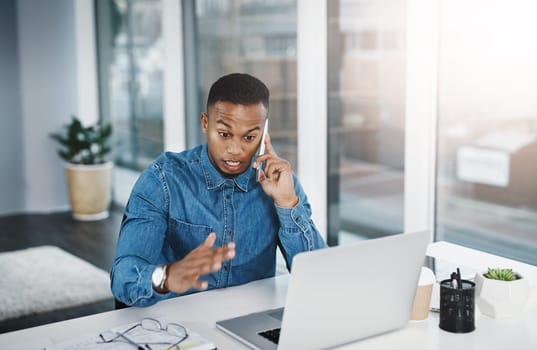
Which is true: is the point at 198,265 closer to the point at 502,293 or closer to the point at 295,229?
the point at 295,229

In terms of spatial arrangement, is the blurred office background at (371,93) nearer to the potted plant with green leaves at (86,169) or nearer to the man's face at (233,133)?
the potted plant with green leaves at (86,169)

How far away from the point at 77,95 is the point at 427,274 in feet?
16.5

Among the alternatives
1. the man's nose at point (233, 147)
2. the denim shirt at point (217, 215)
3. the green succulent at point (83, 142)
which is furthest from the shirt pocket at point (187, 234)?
the green succulent at point (83, 142)

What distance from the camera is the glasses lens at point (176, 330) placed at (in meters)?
1.53

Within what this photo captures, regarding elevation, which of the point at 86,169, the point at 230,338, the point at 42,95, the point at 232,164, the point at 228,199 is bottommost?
the point at 86,169

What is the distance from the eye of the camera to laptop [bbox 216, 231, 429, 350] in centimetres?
140

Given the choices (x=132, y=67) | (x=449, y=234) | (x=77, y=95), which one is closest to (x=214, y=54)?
(x=132, y=67)

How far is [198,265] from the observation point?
152 centimetres

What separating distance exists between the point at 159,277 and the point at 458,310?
0.71 m

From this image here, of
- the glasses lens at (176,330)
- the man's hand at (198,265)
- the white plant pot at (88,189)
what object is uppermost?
the man's hand at (198,265)

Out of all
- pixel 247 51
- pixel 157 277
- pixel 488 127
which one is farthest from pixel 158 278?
pixel 247 51

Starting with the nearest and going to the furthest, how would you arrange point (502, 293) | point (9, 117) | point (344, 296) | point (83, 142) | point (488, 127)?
1. point (344, 296)
2. point (502, 293)
3. point (488, 127)
4. point (83, 142)
5. point (9, 117)

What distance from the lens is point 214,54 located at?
194 inches

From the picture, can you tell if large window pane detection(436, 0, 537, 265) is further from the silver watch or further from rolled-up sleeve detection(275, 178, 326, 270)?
the silver watch
